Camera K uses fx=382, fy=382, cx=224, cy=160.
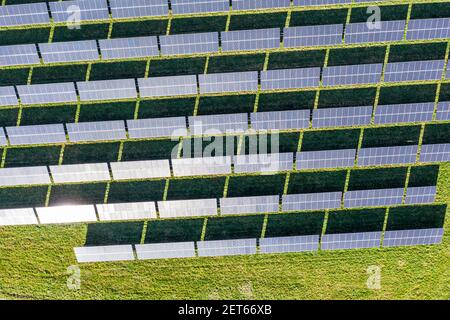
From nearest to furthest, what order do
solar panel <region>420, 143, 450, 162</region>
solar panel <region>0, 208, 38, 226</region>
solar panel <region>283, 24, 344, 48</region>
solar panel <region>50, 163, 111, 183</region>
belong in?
solar panel <region>283, 24, 344, 48</region> < solar panel <region>420, 143, 450, 162</region> < solar panel <region>50, 163, 111, 183</region> < solar panel <region>0, 208, 38, 226</region>

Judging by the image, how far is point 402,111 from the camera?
14.9 metres

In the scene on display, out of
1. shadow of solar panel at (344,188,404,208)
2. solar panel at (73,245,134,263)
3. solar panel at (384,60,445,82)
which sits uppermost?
solar panel at (384,60,445,82)

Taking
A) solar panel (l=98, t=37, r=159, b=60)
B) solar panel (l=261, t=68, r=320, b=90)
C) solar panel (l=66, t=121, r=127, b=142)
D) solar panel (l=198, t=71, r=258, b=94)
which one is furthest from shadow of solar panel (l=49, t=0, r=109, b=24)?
solar panel (l=261, t=68, r=320, b=90)

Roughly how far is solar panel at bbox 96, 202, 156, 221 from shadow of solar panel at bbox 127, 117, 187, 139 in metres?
2.73

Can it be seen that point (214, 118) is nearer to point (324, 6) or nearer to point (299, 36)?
point (299, 36)

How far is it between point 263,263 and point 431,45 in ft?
36.0

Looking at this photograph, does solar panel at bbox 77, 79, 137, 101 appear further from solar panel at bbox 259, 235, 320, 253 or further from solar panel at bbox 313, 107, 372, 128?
solar panel at bbox 259, 235, 320, 253

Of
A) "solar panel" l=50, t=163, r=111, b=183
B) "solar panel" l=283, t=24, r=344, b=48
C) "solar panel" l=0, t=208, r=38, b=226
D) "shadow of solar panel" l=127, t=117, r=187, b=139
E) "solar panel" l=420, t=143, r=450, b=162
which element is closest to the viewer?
"solar panel" l=283, t=24, r=344, b=48

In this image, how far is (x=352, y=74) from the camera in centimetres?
1486

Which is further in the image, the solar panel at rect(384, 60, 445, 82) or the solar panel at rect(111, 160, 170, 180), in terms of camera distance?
the solar panel at rect(111, 160, 170, 180)

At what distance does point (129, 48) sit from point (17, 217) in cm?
810

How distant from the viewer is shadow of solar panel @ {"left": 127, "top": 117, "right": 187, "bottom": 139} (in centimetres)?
1490

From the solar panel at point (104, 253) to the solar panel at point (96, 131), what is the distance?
4372mm

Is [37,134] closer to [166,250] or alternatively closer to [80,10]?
[80,10]
